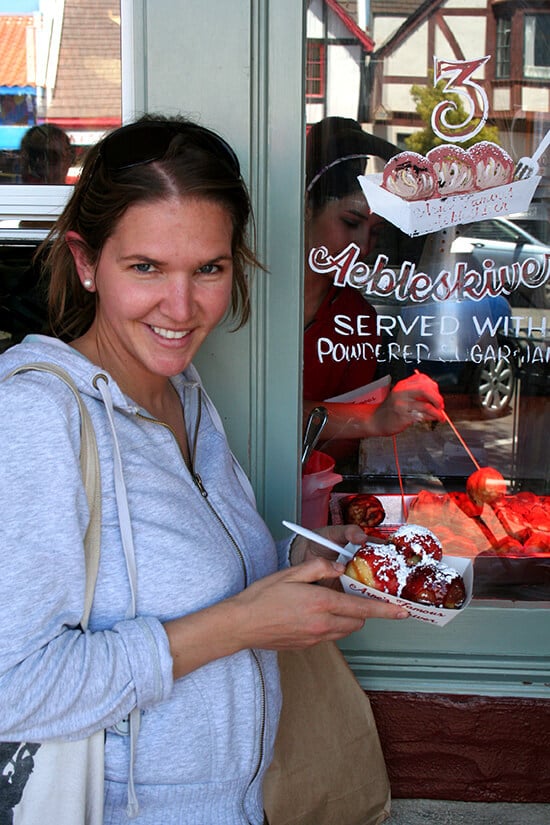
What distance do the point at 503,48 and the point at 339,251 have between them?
88 cm

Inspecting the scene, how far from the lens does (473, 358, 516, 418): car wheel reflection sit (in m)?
2.82

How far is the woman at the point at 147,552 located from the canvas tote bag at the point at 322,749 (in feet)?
1.41

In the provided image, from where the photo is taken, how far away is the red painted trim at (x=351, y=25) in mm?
2533

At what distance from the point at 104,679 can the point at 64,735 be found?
11 centimetres

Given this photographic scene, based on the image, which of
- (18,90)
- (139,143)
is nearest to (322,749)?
(139,143)

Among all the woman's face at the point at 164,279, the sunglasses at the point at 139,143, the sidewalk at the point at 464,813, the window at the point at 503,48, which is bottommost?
the sidewalk at the point at 464,813

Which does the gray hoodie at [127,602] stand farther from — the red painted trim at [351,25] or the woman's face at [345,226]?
the red painted trim at [351,25]

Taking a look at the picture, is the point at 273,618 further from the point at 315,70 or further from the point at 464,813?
the point at 315,70

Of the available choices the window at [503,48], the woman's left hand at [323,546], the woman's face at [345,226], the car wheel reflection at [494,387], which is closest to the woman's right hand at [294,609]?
the woman's left hand at [323,546]

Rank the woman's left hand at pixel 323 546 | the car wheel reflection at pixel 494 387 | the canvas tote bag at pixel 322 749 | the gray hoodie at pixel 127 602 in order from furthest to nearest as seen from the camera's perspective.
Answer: the car wheel reflection at pixel 494 387
the canvas tote bag at pixel 322 749
the woman's left hand at pixel 323 546
the gray hoodie at pixel 127 602

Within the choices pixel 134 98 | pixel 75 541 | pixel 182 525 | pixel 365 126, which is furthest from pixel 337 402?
pixel 75 541

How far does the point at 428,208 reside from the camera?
2496 millimetres

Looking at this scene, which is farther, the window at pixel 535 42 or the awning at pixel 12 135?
the window at pixel 535 42

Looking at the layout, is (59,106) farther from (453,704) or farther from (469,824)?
(469,824)
